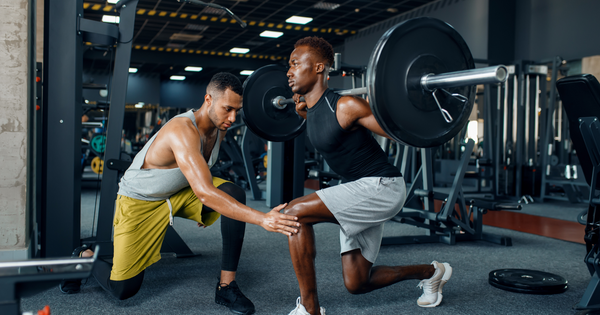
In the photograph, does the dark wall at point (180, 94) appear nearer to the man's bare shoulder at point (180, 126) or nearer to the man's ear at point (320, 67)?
the man's bare shoulder at point (180, 126)

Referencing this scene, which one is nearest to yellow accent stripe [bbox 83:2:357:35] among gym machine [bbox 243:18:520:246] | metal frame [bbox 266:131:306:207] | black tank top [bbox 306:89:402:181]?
metal frame [bbox 266:131:306:207]

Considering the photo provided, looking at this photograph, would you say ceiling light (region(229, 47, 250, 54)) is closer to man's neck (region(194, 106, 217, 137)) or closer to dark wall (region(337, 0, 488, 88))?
dark wall (region(337, 0, 488, 88))

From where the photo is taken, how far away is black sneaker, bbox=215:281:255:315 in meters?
2.03

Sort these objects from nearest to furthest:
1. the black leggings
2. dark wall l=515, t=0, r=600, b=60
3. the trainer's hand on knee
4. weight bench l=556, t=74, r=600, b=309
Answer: the trainer's hand on knee, weight bench l=556, t=74, r=600, b=309, the black leggings, dark wall l=515, t=0, r=600, b=60

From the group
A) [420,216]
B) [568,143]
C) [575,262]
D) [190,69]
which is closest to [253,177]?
[420,216]

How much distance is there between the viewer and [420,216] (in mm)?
3555

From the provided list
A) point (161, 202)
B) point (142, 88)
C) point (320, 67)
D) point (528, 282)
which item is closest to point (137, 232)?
point (161, 202)

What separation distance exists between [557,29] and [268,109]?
6.30 m

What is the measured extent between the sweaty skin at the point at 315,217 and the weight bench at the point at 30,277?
1.01 meters

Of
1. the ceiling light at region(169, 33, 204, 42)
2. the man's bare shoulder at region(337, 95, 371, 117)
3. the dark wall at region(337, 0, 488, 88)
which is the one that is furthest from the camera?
the ceiling light at region(169, 33, 204, 42)

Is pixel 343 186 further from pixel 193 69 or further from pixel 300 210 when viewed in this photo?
pixel 193 69

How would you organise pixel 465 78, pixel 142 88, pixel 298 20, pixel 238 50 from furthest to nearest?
pixel 142 88 → pixel 238 50 → pixel 298 20 → pixel 465 78

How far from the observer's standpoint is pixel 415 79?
61.5 inches

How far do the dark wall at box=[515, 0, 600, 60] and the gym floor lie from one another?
13.6 feet
